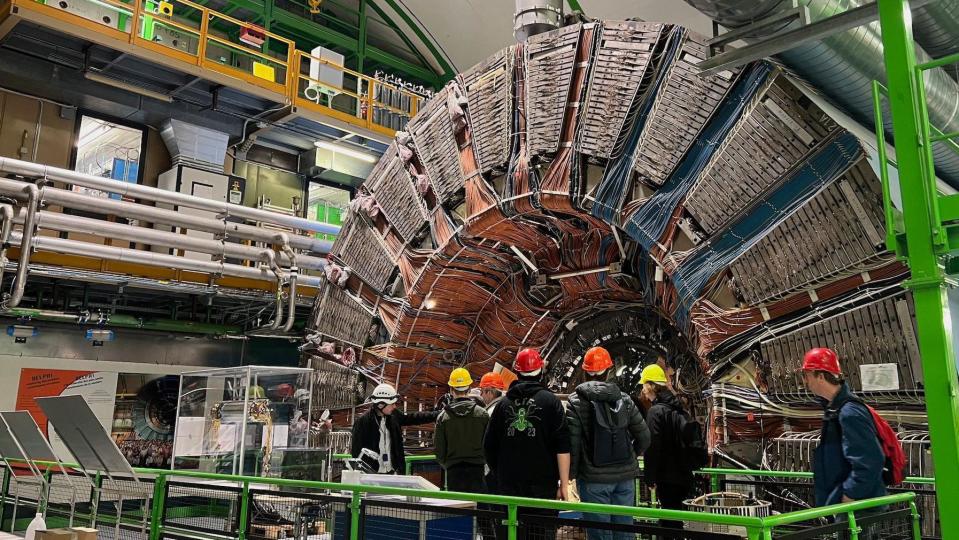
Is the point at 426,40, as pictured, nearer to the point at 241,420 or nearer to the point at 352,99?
the point at 352,99

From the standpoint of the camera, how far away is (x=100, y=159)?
11.8 metres

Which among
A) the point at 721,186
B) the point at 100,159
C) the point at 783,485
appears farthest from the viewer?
the point at 100,159

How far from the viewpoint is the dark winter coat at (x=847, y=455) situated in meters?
3.07

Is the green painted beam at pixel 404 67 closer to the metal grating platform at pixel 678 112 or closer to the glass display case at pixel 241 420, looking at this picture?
the glass display case at pixel 241 420

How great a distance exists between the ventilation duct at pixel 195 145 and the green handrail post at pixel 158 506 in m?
7.83

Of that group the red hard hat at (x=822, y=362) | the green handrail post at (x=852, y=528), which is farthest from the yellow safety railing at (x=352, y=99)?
the green handrail post at (x=852, y=528)

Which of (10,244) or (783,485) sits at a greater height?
(10,244)

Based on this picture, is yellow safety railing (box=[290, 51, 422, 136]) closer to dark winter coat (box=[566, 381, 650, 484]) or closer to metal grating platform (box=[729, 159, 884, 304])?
metal grating platform (box=[729, 159, 884, 304])

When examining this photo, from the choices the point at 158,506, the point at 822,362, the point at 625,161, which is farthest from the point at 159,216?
the point at 822,362

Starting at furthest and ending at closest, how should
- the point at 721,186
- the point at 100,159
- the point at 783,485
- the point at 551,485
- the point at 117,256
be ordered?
the point at 100,159
the point at 117,256
the point at 721,186
the point at 783,485
the point at 551,485

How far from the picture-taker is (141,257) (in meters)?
9.74

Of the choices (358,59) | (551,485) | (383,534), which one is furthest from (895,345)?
(358,59)

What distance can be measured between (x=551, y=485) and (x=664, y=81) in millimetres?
3113

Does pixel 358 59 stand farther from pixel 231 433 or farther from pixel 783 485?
pixel 783 485
